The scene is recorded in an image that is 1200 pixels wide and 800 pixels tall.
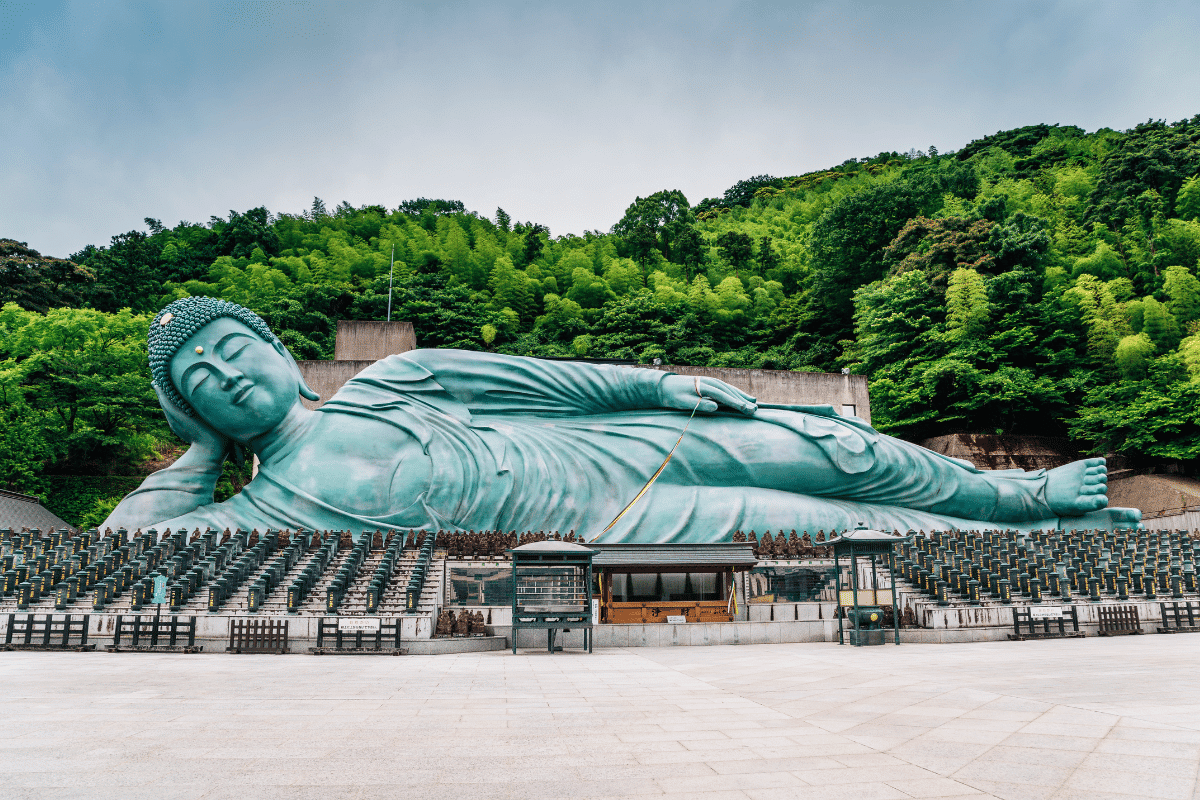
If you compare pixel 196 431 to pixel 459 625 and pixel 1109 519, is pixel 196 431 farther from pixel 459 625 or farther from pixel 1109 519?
pixel 1109 519

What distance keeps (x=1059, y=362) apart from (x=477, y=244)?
1417 inches

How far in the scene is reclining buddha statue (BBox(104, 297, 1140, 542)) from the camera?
1816 centimetres

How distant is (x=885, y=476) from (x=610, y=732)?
16.7m

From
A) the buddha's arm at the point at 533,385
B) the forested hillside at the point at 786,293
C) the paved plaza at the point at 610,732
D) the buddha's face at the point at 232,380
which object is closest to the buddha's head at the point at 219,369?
the buddha's face at the point at 232,380

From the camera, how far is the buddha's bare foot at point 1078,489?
67.5 feet

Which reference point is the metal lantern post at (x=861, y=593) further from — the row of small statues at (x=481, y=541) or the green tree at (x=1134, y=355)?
the green tree at (x=1134, y=355)

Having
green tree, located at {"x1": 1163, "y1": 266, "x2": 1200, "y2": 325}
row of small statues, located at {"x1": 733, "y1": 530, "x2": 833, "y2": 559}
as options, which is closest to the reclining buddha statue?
row of small statues, located at {"x1": 733, "y1": 530, "x2": 833, "y2": 559}

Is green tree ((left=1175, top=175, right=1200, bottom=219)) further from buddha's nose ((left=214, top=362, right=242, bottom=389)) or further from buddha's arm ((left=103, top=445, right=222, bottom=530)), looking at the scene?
buddha's arm ((left=103, top=445, right=222, bottom=530))

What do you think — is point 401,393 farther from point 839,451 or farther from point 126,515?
point 839,451

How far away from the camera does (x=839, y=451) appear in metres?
20.1

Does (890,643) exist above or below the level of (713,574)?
below

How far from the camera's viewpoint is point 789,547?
1698 cm

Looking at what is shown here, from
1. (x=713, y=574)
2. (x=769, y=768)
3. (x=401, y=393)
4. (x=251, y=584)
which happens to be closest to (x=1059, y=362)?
(x=713, y=574)

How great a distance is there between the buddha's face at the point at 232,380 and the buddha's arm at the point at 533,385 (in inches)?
134
